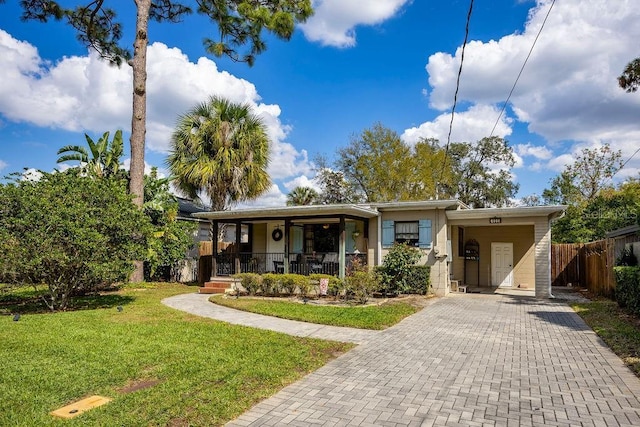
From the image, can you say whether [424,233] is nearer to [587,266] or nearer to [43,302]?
[587,266]

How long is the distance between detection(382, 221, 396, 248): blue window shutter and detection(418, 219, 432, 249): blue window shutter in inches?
38.4

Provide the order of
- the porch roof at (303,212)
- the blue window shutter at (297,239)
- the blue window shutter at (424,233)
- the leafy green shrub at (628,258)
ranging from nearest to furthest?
the leafy green shrub at (628,258), the porch roof at (303,212), the blue window shutter at (424,233), the blue window shutter at (297,239)

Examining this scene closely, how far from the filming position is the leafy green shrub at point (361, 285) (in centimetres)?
1141

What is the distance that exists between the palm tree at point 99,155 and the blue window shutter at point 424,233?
45.8 ft

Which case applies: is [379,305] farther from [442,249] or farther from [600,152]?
[600,152]

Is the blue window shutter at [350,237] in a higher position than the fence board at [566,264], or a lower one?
higher

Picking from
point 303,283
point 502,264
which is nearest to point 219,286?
point 303,283

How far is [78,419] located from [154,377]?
126 cm

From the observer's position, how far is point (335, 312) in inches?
384

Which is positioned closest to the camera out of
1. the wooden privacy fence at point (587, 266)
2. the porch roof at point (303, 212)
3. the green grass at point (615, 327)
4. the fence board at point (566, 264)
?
the green grass at point (615, 327)

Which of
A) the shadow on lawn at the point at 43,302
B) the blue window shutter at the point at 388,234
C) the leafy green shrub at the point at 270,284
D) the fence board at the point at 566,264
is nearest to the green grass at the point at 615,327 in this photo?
the blue window shutter at the point at 388,234

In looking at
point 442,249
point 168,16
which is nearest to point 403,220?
point 442,249

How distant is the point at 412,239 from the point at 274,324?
7243 millimetres

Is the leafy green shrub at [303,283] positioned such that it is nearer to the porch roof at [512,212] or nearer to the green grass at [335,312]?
the green grass at [335,312]
